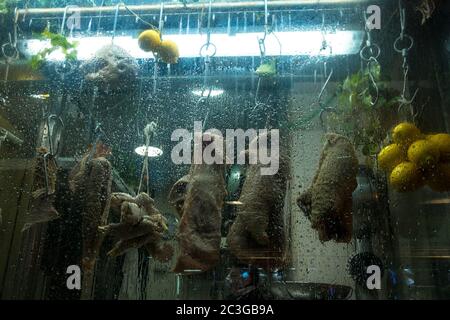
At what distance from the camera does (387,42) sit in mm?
2227

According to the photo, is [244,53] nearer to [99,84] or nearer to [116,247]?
[99,84]

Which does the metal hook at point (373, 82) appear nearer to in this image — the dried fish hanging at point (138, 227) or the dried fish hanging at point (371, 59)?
the dried fish hanging at point (371, 59)

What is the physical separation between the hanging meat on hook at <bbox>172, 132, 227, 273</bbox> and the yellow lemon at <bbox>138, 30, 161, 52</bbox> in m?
0.57

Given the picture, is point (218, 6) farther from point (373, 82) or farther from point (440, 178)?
point (440, 178)

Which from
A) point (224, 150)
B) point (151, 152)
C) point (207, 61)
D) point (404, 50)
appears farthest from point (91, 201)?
point (404, 50)

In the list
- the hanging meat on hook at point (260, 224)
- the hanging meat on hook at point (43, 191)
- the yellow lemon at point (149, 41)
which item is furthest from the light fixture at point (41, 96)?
the hanging meat on hook at point (260, 224)

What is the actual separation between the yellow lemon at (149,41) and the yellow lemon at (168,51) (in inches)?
1.1

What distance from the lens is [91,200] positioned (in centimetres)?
191

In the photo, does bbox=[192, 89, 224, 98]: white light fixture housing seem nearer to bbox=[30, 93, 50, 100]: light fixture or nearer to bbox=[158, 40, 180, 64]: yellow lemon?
bbox=[158, 40, 180, 64]: yellow lemon

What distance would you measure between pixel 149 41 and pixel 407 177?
4.04ft

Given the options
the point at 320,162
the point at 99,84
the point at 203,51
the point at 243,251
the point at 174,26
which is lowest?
the point at 243,251

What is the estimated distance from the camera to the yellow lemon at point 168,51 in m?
2.04
